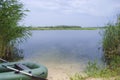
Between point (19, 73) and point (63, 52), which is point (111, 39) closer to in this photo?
point (63, 52)

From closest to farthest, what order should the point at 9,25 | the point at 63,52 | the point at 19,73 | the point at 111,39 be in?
the point at 19,73, the point at 9,25, the point at 111,39, the point at 63,52

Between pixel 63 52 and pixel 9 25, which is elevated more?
pixel 9 25

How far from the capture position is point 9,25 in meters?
16.5

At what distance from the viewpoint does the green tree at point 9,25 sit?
53.5ft

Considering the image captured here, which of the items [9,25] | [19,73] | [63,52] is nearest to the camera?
[19,73]

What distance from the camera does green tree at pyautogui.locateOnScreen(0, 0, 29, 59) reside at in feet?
53.5

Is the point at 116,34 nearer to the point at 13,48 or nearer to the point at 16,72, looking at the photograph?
the point at 13,48

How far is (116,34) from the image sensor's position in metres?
17.2

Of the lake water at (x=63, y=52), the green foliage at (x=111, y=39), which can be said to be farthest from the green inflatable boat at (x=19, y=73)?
the green foliage at (x=111, y=39)

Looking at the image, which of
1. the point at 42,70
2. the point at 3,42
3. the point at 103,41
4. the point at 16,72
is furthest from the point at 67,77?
the point at 103,41

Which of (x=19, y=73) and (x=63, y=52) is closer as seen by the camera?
(x=19, y=73)

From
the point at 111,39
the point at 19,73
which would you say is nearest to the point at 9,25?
the point at 111,39

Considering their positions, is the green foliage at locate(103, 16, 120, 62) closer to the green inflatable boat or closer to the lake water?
the lake water

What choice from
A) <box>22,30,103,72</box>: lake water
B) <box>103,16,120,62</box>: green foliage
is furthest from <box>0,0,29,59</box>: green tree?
<box>103,16,120,62</box>: green foliage
